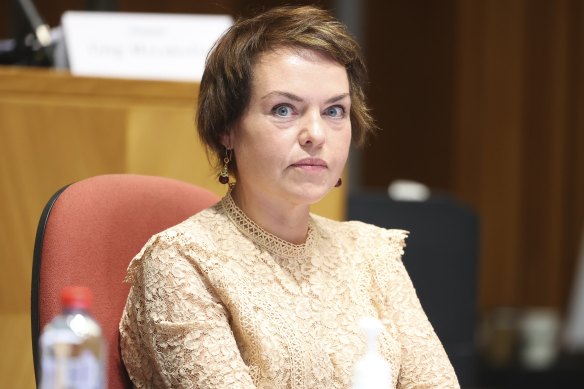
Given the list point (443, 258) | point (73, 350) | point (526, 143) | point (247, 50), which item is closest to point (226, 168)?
point (247, 50)

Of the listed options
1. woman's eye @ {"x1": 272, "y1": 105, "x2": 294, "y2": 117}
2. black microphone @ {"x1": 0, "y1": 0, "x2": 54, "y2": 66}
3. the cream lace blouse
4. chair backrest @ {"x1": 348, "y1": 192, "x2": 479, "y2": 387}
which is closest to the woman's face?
woman's eye @ {"x1": 272, "y1": 105, "x2": 294, "y2": 117}

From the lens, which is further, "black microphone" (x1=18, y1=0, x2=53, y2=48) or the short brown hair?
"black microphone" (x1=18, y1=0, x2=53, y2=48)

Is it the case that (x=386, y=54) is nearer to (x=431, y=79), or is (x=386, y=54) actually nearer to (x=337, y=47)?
(x=431, y=79)

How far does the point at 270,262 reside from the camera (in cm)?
207

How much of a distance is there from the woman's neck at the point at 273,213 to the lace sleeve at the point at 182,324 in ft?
0.62

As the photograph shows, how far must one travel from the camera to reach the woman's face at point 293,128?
2031 mm

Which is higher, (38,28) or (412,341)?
(38,28)

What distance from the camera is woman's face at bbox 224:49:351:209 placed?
2.03m

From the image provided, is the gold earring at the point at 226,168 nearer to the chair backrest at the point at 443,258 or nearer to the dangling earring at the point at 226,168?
the dangling earring at the point at 226,168

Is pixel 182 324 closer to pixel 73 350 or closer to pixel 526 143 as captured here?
pixel 73 350

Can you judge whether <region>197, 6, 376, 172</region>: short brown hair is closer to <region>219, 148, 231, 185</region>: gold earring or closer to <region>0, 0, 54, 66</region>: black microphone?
<region>219, 148, 231, 185</region>: gold earring

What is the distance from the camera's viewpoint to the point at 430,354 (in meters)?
2.17

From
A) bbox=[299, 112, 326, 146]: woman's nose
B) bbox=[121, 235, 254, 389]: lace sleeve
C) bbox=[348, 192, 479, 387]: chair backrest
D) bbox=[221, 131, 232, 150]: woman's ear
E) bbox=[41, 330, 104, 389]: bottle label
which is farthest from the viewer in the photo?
bbox=[348, 192, 479, 387]: chair backrest

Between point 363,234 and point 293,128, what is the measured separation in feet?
1.24
